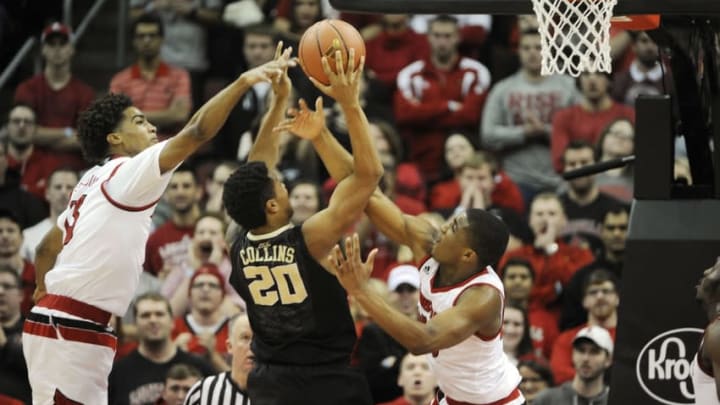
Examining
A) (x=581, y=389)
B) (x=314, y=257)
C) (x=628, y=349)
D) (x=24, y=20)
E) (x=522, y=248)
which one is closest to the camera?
(x=314, y=257)

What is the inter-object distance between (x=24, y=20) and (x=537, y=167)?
5528 millimetres

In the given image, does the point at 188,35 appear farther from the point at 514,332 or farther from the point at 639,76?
the point at 514,332

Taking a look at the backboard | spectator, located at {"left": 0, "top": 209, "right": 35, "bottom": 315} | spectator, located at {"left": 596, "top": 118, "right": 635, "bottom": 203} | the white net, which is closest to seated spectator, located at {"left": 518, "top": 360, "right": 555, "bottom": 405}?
spectator, located at {"left": 596, "top": 118, "right": 635, "bottom": 203}

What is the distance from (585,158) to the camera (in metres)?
13.0

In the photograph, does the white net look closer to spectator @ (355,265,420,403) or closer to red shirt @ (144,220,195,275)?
spectator @ (355,265,420,403)

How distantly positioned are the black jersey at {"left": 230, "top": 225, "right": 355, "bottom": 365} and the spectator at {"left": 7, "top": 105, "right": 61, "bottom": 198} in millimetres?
6459

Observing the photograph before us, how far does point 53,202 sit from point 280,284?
5.67m

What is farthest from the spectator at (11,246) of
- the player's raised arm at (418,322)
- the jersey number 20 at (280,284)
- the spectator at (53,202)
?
the player's raised arm at (418,322)

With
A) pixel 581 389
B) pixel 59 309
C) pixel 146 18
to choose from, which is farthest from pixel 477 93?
pixel 59 309

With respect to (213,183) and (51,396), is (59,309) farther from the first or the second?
(213,183)

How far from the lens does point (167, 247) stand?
1319 centimetres

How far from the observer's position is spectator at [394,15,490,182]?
47.5ft

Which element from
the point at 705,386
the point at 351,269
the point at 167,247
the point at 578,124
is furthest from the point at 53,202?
the point at 705,386

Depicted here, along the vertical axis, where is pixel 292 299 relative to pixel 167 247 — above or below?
above
